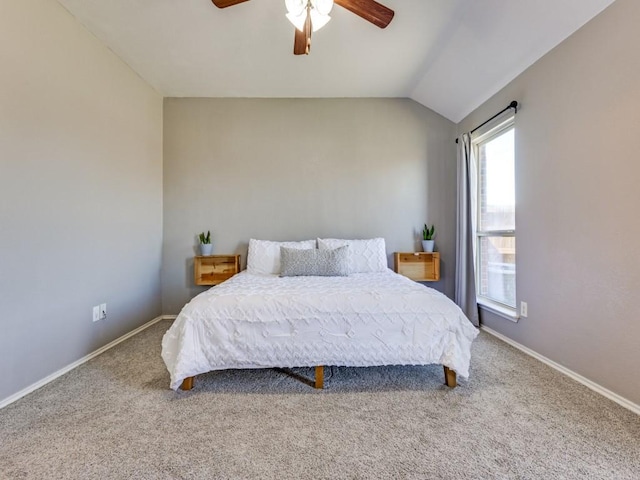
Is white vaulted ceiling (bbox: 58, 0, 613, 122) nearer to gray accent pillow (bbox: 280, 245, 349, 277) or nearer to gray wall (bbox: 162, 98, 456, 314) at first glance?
gray wall (bbox: 162, 98, 456, 314)

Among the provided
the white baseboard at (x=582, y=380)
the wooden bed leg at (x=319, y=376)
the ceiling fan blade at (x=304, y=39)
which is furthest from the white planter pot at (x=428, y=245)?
the ceiling fan blade at (x=304, y=39)

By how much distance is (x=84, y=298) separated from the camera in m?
2.28

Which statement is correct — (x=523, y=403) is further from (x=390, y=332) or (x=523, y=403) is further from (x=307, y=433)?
(x=307, y=433)

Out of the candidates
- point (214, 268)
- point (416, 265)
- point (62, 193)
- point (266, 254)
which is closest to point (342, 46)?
point (266, 254)

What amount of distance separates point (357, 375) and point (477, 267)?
1.96m

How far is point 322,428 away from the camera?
145 centimetres

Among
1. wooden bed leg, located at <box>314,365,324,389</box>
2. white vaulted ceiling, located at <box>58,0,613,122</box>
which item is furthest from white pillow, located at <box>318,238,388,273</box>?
white vaulted ceiling, located at <box>58,0,613,122</box>

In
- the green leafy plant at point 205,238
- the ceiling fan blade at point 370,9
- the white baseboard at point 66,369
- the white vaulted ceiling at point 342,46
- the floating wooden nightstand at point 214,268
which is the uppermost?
the white vaulted ceiling at point 342,46

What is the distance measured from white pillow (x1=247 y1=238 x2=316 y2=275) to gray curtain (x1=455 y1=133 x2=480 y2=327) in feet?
5.32

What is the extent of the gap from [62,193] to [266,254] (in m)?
1.72

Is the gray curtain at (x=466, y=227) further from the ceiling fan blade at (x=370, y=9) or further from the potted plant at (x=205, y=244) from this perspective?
the potted plant at (x=205, y=244)

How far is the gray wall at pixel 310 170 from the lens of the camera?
347cm

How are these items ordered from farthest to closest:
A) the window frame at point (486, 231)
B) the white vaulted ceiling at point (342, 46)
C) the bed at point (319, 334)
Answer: the window frame at point (486, 231)
the white vaulted ceiling at point (342, 46)
the bed at point (319, 334)

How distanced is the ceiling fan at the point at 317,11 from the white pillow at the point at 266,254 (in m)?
1.90
